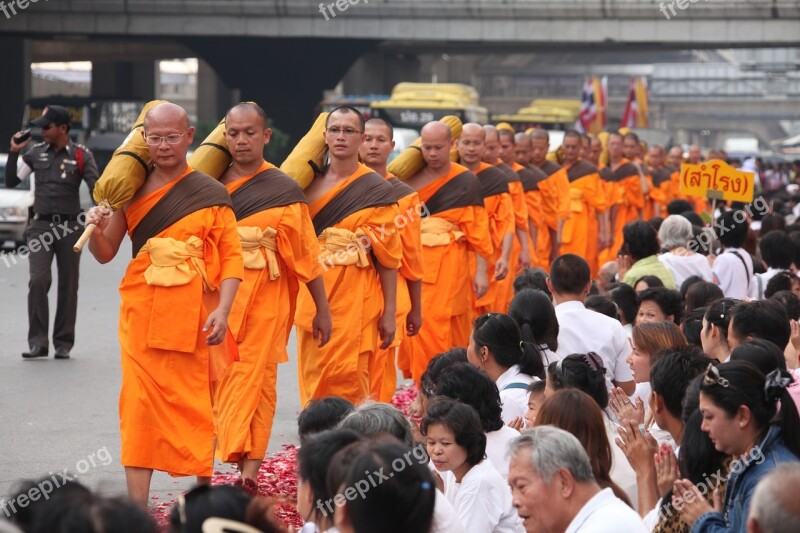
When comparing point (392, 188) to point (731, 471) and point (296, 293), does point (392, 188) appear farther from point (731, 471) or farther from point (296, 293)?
point (731, 471)

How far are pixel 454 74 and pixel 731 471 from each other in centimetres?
6242

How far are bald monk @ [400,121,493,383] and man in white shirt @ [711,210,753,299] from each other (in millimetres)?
1684

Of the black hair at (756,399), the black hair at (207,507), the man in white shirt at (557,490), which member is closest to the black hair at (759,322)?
the black hair at (756,399)

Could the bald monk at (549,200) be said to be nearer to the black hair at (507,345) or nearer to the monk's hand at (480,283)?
the monk's hand at (480,283)

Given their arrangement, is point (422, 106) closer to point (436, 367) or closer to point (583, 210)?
point (583, 210)

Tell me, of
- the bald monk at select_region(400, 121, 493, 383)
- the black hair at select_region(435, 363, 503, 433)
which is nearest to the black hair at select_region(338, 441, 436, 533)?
the black hair at select_region(435, 363, 503, 433)

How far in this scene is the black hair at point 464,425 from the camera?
5309mm

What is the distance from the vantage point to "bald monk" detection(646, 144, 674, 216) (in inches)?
870

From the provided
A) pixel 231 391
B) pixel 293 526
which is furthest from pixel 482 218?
pixel 293 526

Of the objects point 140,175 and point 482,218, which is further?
point 482,218

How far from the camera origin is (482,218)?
10719mm

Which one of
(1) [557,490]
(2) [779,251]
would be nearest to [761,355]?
(1) [557,490]

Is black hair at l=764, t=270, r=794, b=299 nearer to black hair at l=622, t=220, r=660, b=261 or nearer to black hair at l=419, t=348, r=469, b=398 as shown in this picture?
black hair at l=622, t=220, r=660, b=261

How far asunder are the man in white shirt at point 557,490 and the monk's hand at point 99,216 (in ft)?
9.67
